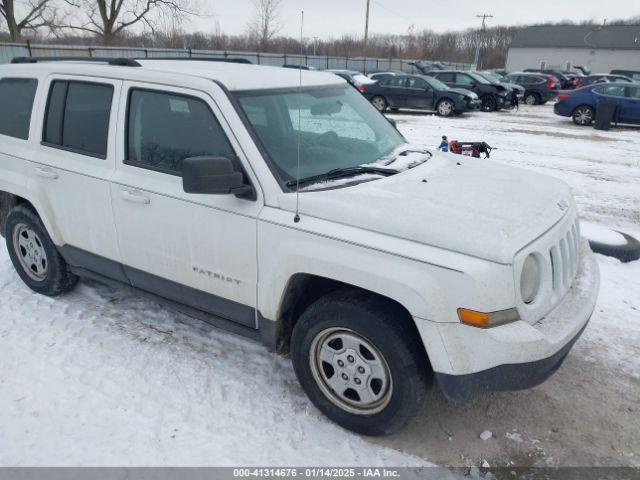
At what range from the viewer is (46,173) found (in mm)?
3924

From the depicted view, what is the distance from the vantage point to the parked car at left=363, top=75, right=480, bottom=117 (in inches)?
747

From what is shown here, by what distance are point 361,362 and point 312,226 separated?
0.81m

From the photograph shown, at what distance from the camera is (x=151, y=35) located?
125ft

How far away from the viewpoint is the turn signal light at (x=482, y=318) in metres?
2.38

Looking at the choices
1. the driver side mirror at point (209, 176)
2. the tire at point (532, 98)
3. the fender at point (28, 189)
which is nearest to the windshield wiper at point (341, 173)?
the driver side mirror at point (209, 176)

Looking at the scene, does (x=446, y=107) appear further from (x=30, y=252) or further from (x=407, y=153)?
(x=30, y=252)

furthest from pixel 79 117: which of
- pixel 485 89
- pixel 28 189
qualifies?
pixel 485 89

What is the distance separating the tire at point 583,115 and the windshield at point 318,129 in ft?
53.2

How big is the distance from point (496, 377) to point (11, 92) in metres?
4.42

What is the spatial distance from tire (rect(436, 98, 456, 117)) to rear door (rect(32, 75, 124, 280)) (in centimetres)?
1705

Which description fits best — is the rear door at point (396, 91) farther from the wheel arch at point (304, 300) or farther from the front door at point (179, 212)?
the wheel arch at point (304, 300)

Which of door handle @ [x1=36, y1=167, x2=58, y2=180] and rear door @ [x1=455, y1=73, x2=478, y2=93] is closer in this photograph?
door handle @ [x1=36, y1=167, x2=58, y2=180]

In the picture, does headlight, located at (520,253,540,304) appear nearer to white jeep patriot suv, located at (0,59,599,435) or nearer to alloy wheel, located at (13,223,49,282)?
white jeep patriot suv, located at (0,59,599,435)

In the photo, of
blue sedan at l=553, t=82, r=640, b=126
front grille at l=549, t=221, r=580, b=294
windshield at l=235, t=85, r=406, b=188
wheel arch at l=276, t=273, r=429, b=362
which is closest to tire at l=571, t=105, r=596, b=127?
blue sedan at l=553, t=82, r=640, b=126
